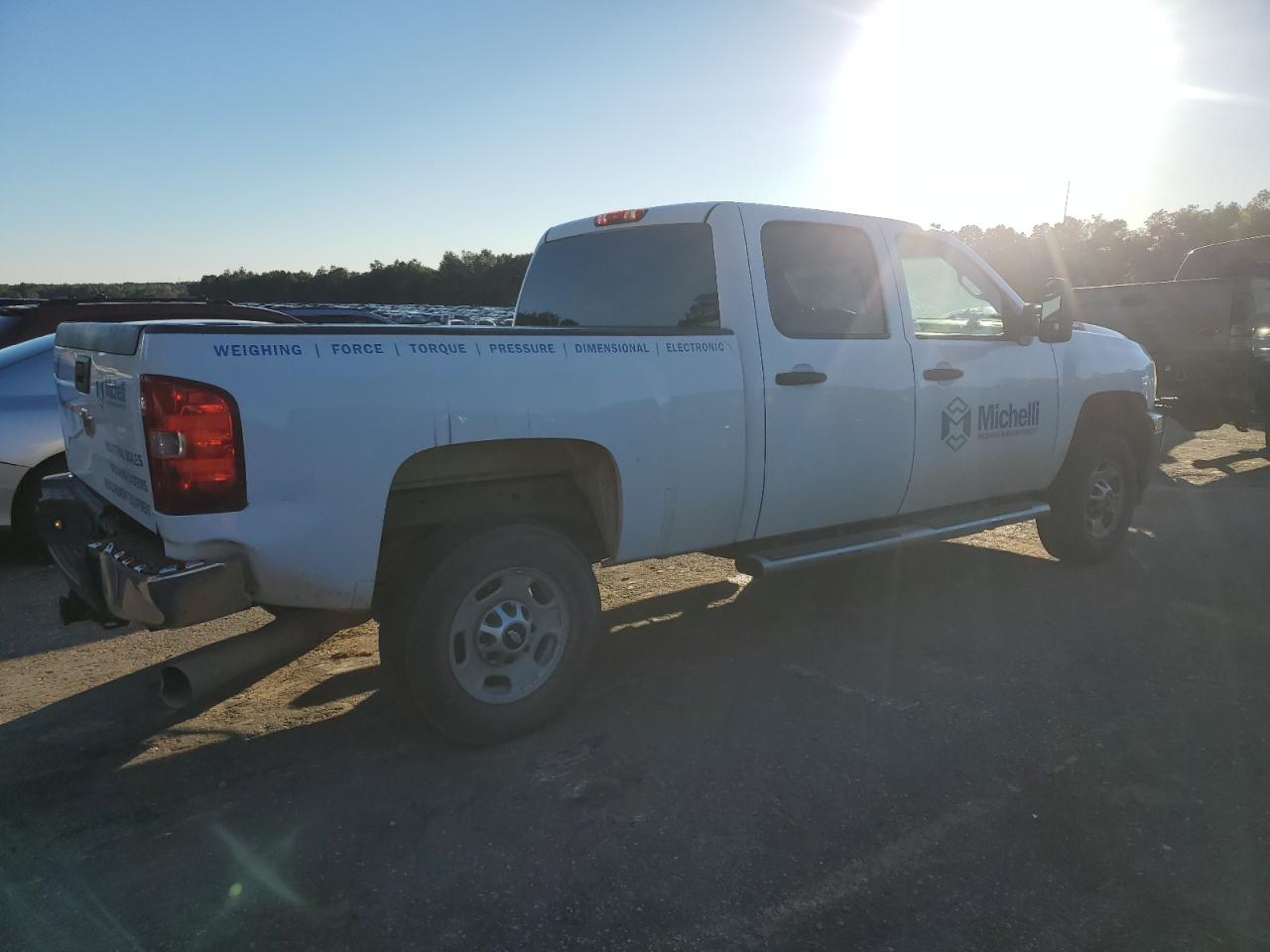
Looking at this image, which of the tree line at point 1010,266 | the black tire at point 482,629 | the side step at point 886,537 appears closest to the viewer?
the black tire at point 482,629

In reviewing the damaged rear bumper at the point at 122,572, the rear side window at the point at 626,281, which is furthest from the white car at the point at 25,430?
the rear side window at the point at 626,281

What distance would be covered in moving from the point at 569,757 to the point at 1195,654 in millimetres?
3220

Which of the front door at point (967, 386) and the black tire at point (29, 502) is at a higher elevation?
the front door at point (967, 386)

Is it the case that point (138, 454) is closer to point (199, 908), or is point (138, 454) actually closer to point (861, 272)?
point (199, 908)

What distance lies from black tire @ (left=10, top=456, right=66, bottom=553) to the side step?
4.79 m

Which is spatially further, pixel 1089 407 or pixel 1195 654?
pixel 1089 407

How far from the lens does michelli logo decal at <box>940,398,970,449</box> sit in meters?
5.04

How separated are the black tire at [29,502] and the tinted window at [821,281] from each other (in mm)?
4888

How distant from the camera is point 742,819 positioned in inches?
122

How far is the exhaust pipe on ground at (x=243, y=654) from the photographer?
120 inches

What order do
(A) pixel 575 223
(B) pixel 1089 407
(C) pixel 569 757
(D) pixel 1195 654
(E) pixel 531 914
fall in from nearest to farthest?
(E) pixel 531 914 → (C) pixel 569 757 → (D) pixel 1195 654 → (A) pixel 575 223 → (B) pixel 1089 407

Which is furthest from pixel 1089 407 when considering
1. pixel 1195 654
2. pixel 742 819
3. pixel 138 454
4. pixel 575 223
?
pixel 138 454

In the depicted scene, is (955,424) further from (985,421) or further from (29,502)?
(29,502)

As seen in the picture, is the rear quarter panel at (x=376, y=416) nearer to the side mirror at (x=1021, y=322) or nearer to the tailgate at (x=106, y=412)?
the tailgate at (x=106, y=412)
